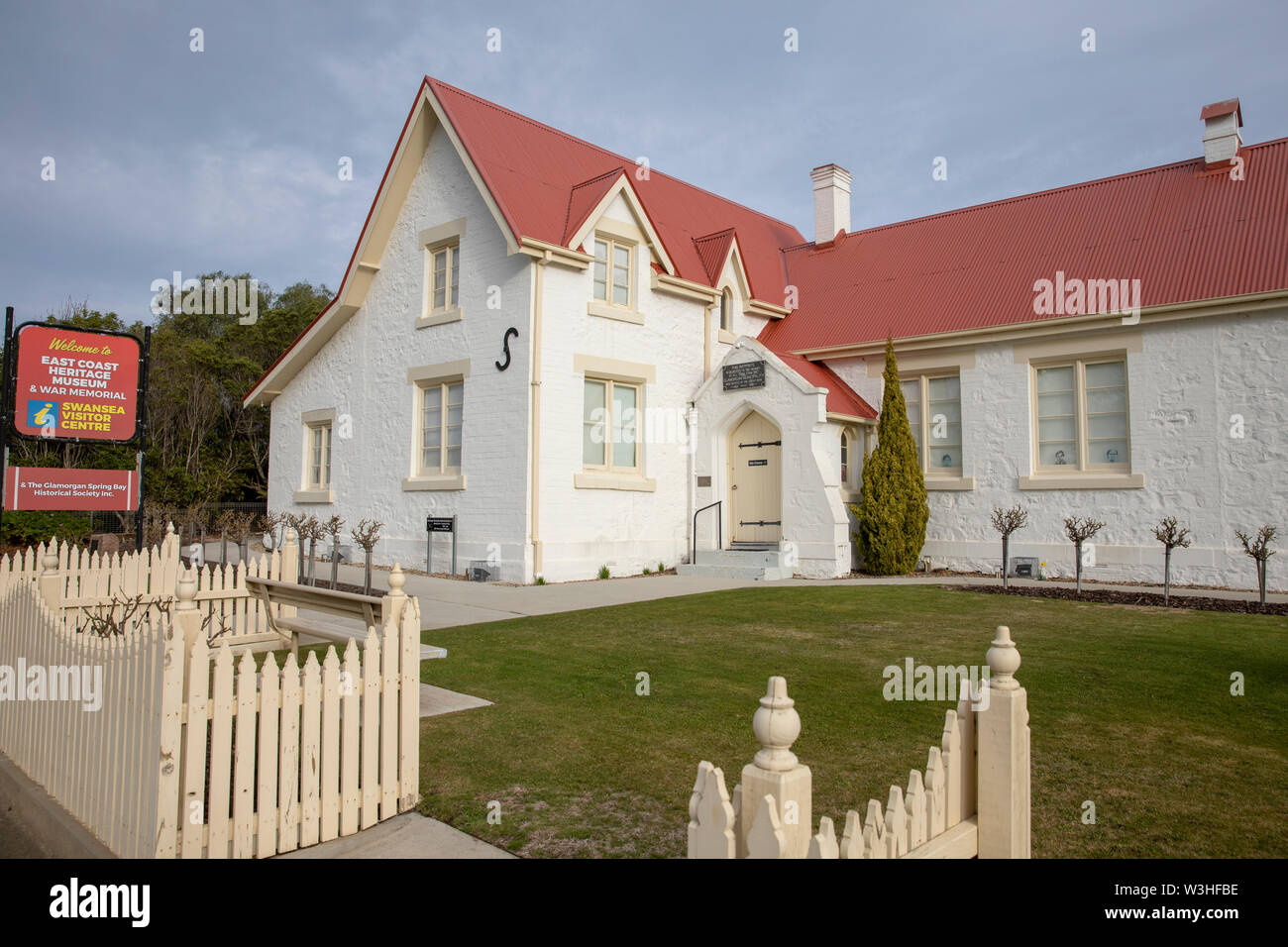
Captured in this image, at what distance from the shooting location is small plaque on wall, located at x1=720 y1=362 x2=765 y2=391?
1798cm

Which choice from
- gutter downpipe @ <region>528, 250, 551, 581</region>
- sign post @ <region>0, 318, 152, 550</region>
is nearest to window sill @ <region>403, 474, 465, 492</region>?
gutter downpipe @ <region>528, 250, 551, 581</region>

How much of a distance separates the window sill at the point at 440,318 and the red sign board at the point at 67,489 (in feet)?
22.3

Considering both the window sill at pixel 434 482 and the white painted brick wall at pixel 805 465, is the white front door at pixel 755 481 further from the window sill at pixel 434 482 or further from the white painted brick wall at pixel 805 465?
the window sill at pixel 434 482

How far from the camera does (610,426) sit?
17812 mm

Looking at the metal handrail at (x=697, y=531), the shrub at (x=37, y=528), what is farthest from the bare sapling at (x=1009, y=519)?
the shrub at (x=37, y=528)

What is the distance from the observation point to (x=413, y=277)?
754 inches

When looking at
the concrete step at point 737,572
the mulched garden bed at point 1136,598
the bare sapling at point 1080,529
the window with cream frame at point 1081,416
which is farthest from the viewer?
the concrete step at point 737,572

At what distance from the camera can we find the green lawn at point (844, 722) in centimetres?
439

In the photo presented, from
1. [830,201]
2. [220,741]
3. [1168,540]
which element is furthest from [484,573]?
[830,201]

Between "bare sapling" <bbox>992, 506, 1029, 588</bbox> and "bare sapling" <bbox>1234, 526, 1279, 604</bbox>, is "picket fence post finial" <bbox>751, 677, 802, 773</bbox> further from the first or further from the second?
"bare sapling" <bbox>992, 506, 1029, 588</bbox>

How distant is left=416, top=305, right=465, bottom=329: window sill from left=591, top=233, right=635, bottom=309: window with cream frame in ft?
9.58
